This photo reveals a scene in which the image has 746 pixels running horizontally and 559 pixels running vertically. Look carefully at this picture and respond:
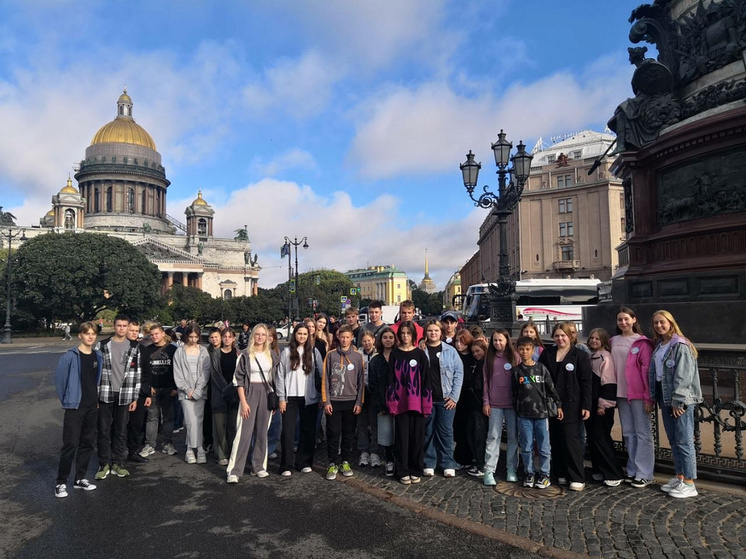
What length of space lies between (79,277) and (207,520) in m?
50.9

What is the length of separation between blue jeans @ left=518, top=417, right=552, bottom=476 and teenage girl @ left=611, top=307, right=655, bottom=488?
88cm

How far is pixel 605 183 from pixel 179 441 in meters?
55.0

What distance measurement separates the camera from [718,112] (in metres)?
9.54

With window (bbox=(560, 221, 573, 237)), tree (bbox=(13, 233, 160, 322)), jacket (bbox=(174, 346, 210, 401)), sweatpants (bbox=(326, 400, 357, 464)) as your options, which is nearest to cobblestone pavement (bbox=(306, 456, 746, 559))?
sweatpants (bbox=(326, 400, 357, 464))

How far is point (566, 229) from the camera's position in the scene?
57531 mm

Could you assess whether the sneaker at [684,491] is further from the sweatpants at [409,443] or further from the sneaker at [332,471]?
the sneaker at [332,471]

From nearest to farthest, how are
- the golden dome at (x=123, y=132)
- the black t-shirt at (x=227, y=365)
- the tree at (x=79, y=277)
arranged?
the black t-shirt at (x=227, y=365)
the tree at (x=79, y=277)
the golden dome at (x=123, y=132)

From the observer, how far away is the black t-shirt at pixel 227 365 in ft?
23.7

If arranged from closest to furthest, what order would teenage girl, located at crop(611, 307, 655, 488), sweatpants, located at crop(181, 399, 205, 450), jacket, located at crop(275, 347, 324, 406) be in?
1. teenage girl, located at crop(611, 307, 655, 488)
2. jacket, located at crop(275, 347, 324, 406)
3. sweatpants, located at crop(181, 399, 205, 450)

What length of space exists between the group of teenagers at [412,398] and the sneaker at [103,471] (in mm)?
15

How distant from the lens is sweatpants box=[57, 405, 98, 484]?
5766mm

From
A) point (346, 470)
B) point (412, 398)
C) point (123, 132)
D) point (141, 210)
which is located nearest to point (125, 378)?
point (346, 470)

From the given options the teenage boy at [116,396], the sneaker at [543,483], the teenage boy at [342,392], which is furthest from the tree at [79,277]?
the sneaker at [543,483]

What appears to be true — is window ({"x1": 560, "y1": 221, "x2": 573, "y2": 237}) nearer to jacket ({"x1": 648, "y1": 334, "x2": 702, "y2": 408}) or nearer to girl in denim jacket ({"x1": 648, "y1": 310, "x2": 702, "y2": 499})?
girl in denim jacket ({"x1": 648, "y1": 310, "x2": 702, "y2": 499})
